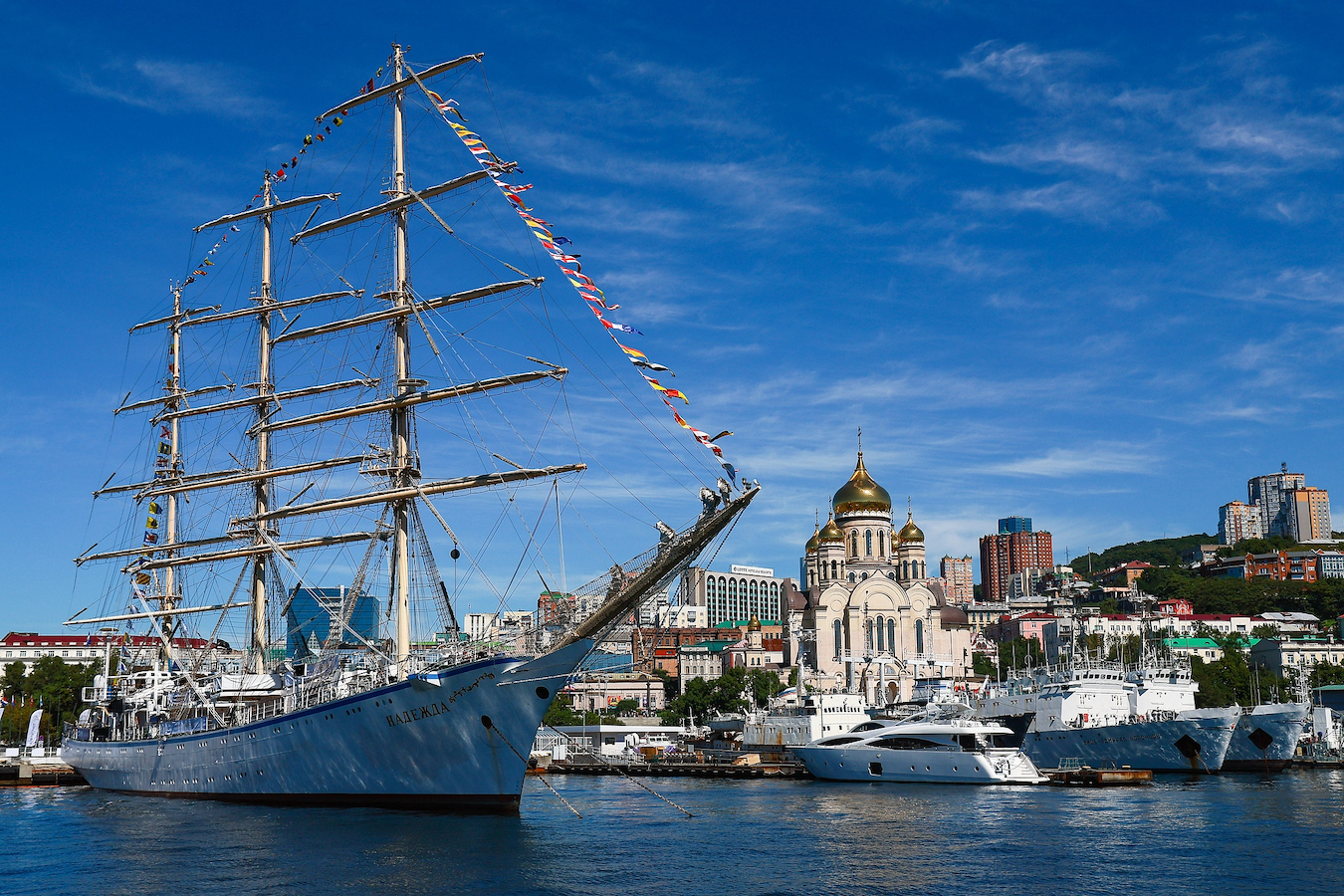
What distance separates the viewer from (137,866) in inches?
1375

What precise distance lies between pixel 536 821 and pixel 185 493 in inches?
1539

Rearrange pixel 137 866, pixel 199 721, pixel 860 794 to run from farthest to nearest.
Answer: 1. pixel 860 794
2. pixel 199 721
3. pixel 137 866

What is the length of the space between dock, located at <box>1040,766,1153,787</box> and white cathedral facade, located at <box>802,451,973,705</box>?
37.9 meters

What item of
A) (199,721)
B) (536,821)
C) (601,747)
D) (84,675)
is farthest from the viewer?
(84,675)

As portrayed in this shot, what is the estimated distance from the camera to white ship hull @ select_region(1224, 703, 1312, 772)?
7550cm

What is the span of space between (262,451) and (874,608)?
246 ft

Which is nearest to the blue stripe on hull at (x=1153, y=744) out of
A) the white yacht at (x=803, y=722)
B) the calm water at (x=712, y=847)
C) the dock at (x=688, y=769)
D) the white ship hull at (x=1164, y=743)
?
the white ship hull at (x=1164, y=743)

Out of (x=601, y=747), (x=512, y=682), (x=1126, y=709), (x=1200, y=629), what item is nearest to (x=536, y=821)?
(x=512, y=682)

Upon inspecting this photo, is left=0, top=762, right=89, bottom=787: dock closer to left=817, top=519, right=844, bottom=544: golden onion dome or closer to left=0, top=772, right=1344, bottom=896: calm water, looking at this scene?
left=0, top=772, right=1344, bottom=896: calm water

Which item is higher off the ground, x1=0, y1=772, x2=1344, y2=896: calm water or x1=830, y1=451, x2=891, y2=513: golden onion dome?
x1=830, y1=451, x2=891, y2=513: golden onion dome

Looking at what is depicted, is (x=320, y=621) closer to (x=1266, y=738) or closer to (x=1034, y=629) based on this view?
(x=1266, y=738)

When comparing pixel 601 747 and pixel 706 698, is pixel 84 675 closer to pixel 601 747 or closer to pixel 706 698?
pixel 601 747

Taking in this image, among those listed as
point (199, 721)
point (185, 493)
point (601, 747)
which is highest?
point (185, 493)

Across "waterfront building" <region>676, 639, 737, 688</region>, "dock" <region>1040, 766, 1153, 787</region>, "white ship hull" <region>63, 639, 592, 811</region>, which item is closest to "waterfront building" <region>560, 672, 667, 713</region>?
"waterfront building" <region>676, 639, 737, 688</region>
